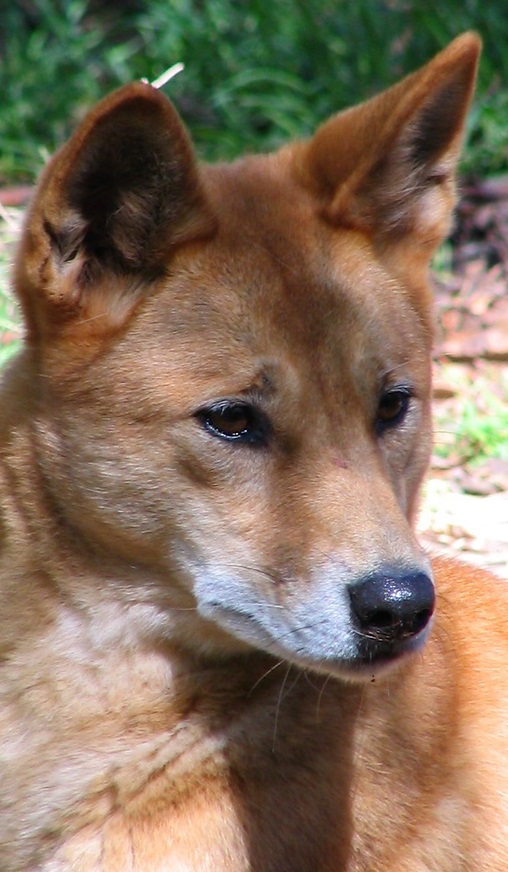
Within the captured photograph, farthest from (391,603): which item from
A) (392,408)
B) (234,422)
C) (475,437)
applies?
(475,437)

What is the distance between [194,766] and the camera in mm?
2918

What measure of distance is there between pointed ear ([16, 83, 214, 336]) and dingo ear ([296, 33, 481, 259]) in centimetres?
43

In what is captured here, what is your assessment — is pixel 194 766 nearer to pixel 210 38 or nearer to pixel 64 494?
pixel 64 494

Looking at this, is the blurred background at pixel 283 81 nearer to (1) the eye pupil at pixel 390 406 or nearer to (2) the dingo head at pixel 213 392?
(1) the eye pupil at pixel 390 406

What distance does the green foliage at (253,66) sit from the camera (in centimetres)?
830

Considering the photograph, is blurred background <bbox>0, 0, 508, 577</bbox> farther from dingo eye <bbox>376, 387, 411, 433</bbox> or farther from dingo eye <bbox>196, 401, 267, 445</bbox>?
dingo eye <bbox>196, 401, 267, 445</bbox>

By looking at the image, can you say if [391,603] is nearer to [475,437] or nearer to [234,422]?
[234,422]

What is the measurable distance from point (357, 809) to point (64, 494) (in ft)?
3.38

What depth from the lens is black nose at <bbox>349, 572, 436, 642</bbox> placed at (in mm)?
2604

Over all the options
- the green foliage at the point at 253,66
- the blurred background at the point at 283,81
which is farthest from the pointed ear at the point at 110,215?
the green foliage at the point at 253,66

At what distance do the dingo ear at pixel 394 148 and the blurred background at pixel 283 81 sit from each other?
3.26 m

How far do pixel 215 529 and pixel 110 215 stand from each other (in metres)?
0.79

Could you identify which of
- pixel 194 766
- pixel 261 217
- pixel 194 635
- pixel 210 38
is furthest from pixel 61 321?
pixel 210 38

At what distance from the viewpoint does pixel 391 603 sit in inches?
103
